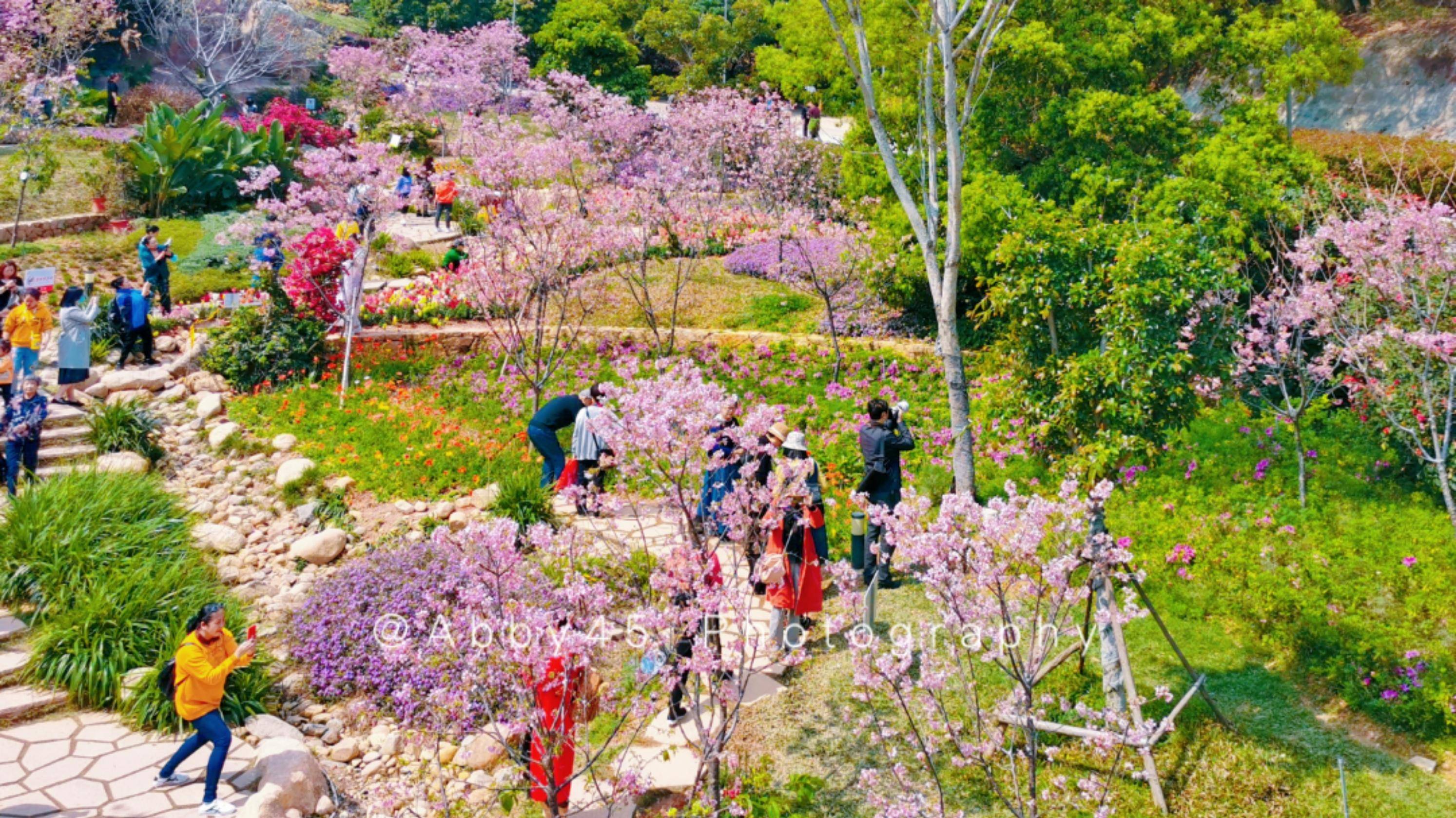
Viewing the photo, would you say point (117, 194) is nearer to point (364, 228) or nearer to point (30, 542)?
point (364, 228)

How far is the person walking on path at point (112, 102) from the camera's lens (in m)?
25.4

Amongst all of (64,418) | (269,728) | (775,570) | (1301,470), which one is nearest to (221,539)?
(64,418)

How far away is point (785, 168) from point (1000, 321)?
26.6ft

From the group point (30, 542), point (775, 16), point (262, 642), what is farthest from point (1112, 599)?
point (775, 16)

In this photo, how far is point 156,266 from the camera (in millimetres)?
14664

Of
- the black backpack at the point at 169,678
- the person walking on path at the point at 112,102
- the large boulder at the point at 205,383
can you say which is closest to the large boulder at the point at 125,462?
the large boulder at the point at 205,383

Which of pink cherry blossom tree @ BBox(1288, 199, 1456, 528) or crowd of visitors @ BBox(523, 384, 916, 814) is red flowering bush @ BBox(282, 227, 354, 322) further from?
pink cherry blossom tree @ BBox(1288, 199, 1456, 528)

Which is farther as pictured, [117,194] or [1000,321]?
[117,194]

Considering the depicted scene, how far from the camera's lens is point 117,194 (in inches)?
741

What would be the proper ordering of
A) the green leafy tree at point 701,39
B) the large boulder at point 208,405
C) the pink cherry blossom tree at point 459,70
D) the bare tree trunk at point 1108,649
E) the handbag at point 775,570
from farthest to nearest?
the green leafy tree at point 701,39 < the pink cherry blossom tree at point 459,70 < the large boulder at point 208,405 < the handbag at point 775,570 < the bare tree trunk at point 1108,649

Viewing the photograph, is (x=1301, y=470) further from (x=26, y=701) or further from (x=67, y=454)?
(x=67, y=454)

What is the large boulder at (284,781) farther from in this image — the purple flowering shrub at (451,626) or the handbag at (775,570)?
the handbag at (775,570)

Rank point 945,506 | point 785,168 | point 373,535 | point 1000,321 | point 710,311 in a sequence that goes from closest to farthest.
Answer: point 945,506 < point 373,535 < point 1000,321 < point 710,311 < point 785,168

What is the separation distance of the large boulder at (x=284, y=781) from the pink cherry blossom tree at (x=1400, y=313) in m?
8.53
